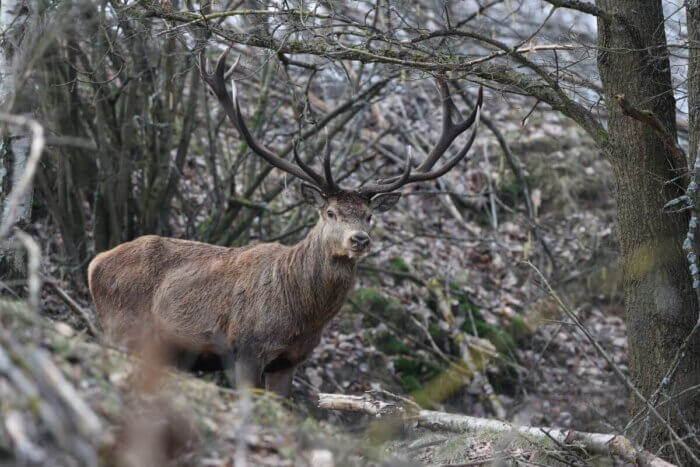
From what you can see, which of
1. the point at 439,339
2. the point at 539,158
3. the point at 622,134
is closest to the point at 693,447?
the point at 622,134

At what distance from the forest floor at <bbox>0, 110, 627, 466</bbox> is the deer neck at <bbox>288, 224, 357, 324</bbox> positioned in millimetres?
1121

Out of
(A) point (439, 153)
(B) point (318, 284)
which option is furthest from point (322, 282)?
(A) point (439, 153)

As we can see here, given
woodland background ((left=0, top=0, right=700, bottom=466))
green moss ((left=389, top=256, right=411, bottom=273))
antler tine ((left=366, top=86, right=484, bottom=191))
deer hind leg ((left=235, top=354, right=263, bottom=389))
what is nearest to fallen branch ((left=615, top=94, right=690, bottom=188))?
woodland background ((left=0, top=0, right=700, bottom=466))

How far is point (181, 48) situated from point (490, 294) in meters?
5.88

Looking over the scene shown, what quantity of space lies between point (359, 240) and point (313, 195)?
0.84 meters

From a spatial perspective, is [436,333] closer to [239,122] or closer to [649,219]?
[239,122]

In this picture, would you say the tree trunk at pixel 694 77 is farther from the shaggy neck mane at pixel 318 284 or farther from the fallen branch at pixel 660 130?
the shaggy neck mane at pixel 318 284

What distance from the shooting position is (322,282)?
7.40m

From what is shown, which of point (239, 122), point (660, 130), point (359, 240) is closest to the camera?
point (660, 130)

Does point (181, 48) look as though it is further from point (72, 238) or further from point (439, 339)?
point (439, 339)

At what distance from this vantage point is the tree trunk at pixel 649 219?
609 cm

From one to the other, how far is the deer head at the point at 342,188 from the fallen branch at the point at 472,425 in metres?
1.28

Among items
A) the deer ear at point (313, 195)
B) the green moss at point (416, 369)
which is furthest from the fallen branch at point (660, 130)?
the green moss at point (416, 369)

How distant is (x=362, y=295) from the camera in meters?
11.4
